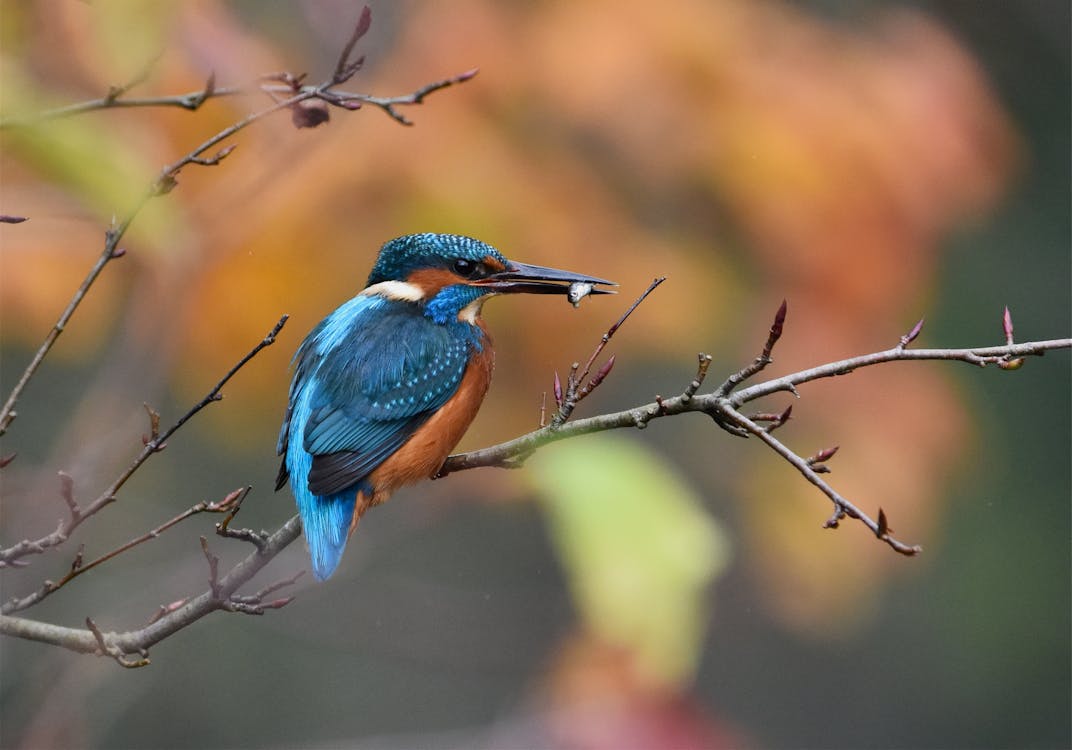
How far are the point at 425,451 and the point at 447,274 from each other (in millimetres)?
409

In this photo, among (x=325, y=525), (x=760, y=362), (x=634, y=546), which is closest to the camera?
(x=760, y=362)

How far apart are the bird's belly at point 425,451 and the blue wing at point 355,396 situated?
0.02 metres

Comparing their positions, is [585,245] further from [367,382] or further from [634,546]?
[634,546]

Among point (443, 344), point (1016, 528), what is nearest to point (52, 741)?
point (443, 344)

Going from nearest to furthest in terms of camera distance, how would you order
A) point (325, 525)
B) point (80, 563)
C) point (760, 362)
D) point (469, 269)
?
point (80, 563)
point (760, 362)
point (325, 525)
point (469, 269)

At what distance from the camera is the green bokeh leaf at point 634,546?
1914 millimetres

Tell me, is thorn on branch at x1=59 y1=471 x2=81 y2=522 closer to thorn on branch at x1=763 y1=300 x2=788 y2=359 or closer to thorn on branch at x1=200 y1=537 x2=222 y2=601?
thorn on branch at x1=200 y1=537 x2=222 y2=601

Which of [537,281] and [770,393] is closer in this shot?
[770,393]

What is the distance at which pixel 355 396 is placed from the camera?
228cm

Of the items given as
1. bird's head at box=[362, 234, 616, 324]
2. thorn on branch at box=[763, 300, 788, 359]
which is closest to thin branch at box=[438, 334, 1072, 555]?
thorn on branch at box=[763, 300, 788, 359]

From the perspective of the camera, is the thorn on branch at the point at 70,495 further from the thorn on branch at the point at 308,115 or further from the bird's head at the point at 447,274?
the bird's head at the point at 447,274

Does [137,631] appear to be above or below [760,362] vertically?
below

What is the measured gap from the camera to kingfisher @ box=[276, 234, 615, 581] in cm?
215

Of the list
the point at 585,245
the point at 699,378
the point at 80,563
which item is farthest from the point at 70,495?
the point at 585,245
